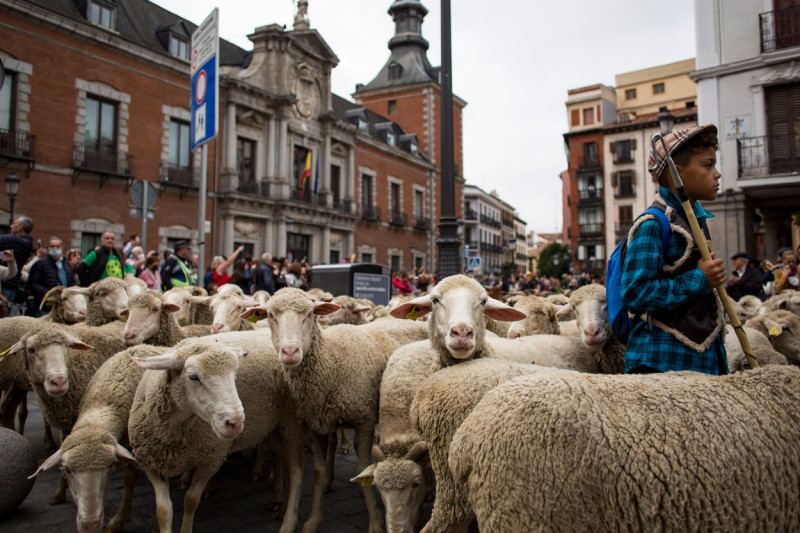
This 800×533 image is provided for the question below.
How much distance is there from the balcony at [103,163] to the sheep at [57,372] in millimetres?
17353

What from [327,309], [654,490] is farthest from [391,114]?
[654,490]

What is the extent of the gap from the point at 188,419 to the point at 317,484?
1048 millimetres

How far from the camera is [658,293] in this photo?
2090 millimetres

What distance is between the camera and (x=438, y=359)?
3.10 meters

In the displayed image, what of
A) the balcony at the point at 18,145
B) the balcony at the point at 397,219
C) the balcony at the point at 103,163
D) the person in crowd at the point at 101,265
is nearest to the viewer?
the person in crowd at the point at 101,265

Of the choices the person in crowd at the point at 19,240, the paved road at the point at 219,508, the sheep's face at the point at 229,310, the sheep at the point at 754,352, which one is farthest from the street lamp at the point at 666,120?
the person in crowd at the point at 19,240

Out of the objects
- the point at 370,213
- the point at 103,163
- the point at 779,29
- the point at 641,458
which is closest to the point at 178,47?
the point at 103,163

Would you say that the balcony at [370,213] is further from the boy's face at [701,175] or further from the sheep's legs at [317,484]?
the boy's face at [701,175]

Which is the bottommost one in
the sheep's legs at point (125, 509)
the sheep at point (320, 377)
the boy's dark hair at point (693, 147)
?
the sheep's legs at point (125, 509)

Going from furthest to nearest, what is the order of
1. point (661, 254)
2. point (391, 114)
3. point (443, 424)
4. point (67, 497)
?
1. point (391, 114)
2. point (67, 497)
3. point (443, 424)
4. point (661, 254)

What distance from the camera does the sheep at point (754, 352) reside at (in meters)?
3.91

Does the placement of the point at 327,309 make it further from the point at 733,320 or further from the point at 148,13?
the point at 148,13

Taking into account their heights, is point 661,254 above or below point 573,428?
above

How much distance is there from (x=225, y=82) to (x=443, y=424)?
25182mm
